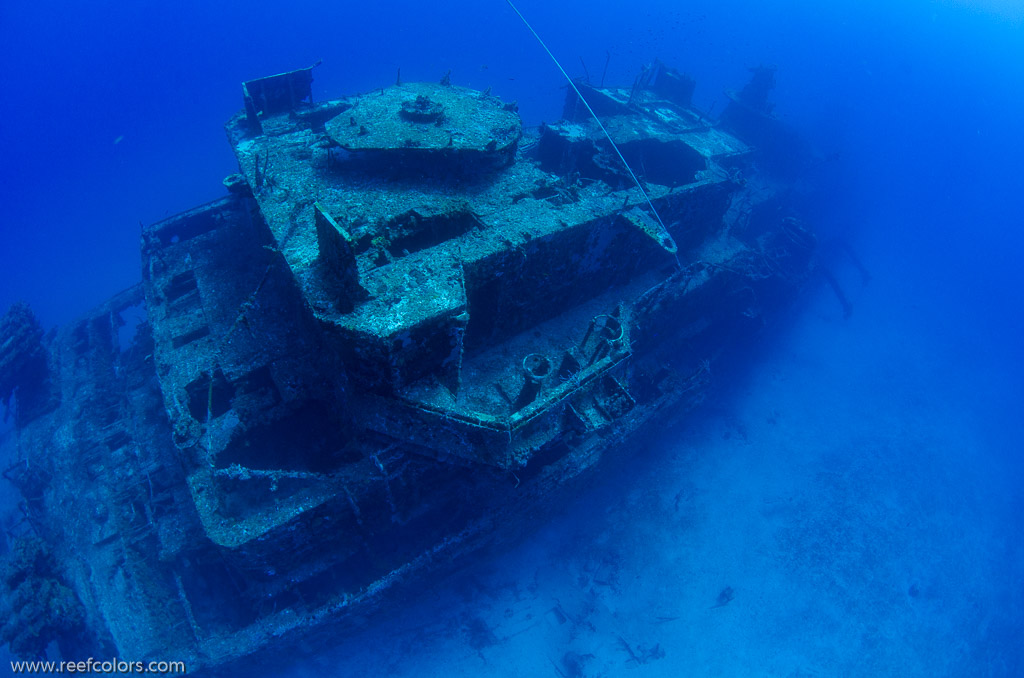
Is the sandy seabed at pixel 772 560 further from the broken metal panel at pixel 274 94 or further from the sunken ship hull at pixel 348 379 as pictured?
the broken metal panel at pixel 274 94

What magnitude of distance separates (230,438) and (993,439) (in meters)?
29.1

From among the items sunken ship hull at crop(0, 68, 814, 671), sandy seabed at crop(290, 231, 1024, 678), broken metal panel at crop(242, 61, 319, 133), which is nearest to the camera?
sunken ship hull at crop(0, 68, 814, 671)

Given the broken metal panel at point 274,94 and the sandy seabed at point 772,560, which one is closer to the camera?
the sandy seabed at point 772,560

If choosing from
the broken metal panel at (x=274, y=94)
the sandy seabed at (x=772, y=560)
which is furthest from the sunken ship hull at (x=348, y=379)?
the sandy seabed at (x=772, y=560)

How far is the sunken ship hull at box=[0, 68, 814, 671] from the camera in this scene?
6.66 metres

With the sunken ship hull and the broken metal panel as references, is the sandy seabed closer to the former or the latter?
the sunken ship hull

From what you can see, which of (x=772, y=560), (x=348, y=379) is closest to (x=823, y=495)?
(x=772, y=560)

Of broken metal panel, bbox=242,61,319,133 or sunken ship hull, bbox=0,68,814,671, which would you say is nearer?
sunken ship hull, bbox=0,68,814,671

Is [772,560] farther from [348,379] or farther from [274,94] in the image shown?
[274,94]

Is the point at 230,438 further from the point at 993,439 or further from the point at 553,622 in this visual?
the point at 993,439

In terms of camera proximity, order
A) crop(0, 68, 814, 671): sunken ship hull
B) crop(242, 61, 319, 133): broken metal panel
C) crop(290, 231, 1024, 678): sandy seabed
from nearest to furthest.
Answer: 1. crop(0, 68, 814, 671): sunken ship hull
2. crop(290, 231, 1024, 678): sandy seabed
3. crop(242, 61, 319, 133): broken metal panel

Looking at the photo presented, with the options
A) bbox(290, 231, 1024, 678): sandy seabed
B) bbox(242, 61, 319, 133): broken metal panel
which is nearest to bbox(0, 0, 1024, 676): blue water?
bbox(290, 231, 1024, 678): sandy seabed

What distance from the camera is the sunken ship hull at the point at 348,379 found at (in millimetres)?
6664

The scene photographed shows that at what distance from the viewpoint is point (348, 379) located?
251 inches
